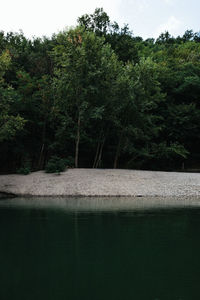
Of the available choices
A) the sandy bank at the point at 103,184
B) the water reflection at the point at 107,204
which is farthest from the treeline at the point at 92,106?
the water reflection at the point at 107,204

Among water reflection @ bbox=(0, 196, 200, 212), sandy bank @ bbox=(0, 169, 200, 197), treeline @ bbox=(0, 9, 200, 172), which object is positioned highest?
treeline @ bbox=(0, 9, 200, 172)

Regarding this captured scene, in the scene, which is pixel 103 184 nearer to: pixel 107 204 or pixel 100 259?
pixel 107 204

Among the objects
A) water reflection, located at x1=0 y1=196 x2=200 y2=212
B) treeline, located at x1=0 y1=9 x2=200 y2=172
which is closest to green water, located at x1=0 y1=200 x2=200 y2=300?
water reflection, located at x1=0 y1=196 x2=200 y2=212

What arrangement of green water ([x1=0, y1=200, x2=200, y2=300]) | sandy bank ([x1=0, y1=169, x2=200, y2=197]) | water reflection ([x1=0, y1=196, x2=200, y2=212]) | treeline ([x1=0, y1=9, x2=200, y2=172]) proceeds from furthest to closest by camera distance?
treeline ([x1=0, y1=9, x2=200, y2=172]) → sandy bank ([x1=0, y1=169, x2=200, y2=197]) → water reflection ([x1=0, y1=196, x2=200, y2=212]) → green water ([x1=0, y1=200, x2=200, y2=300])

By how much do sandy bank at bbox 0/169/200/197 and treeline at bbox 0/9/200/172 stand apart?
10.8 feet

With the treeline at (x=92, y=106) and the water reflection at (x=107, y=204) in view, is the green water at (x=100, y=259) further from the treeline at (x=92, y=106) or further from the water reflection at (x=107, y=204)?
the treeline at (x=92, y=106)

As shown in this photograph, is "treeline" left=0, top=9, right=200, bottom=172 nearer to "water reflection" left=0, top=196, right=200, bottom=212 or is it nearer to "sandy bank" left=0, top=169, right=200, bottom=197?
"sandy bank" left=0, top=169, right=200, bottom=197

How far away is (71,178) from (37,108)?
772cm

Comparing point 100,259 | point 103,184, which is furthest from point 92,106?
point 100,259

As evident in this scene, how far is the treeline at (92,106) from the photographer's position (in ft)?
69.5

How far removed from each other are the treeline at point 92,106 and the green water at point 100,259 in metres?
12.2

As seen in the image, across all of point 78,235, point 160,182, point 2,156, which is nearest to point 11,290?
point 78,235

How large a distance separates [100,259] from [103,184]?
12334mm

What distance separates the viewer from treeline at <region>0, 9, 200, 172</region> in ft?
69.5
